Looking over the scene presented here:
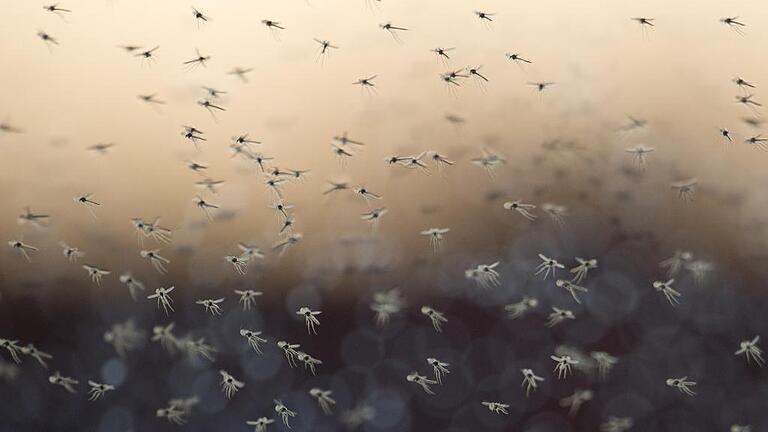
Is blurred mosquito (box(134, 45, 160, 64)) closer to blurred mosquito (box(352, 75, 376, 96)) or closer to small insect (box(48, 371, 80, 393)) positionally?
blurred mosquito (box(352, 75, 376, 96))

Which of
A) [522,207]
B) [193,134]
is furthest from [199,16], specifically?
[522,207]

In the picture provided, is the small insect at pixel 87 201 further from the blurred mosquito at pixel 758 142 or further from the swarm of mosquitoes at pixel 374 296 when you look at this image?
the blurred mosquito at pixel 758 142

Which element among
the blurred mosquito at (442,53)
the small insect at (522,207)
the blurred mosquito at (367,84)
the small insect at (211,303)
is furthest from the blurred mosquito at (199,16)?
the small insect at (522,207)

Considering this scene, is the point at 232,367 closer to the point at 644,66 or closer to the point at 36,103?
the point at 36,103

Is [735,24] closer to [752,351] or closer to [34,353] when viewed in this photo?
[752,351]

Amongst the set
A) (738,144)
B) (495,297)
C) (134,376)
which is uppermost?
(738,144)

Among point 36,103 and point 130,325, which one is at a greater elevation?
point 36,103

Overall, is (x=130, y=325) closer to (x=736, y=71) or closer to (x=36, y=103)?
(x=36, y=103)

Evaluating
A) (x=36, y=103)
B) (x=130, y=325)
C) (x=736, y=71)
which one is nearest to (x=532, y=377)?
(x=736, y=71)
